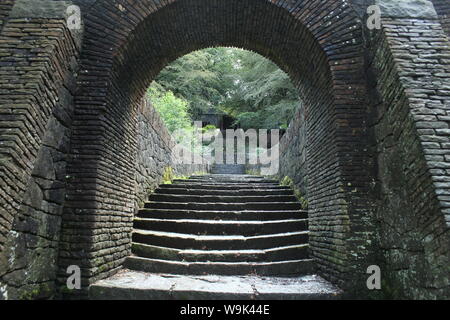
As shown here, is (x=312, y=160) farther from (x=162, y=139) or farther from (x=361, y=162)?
(x=162, y=139)

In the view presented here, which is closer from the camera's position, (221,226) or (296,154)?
(221,226)

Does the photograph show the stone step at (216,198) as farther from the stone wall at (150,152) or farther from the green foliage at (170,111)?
the green foliage at (170,111)

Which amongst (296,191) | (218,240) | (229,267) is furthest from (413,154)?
(296,191)

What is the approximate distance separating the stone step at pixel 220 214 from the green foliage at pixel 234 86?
5.96m

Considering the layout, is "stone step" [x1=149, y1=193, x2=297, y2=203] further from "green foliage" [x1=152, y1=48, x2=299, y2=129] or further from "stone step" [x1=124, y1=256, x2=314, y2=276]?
"green foliage" [x1=152, y1=48, x2=299, y2=129]

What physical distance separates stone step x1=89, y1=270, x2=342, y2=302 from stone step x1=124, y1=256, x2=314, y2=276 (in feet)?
0.97

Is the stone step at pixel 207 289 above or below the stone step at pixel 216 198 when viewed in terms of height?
below

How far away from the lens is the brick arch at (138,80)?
371 cm

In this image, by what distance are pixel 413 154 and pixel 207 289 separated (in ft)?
8.42

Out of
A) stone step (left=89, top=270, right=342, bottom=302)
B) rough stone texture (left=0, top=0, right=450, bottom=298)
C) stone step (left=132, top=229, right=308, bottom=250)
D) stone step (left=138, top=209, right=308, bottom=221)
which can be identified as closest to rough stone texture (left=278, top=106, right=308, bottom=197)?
stone step (left=138, top=209, right=308, bottom=221)

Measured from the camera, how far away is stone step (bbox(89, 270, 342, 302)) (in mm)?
3490

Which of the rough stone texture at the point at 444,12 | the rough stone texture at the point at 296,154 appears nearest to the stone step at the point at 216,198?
the rough stone texture at the point at 296,154

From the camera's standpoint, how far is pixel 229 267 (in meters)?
4.41

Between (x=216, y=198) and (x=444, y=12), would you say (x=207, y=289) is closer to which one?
(x=216, y=198)
